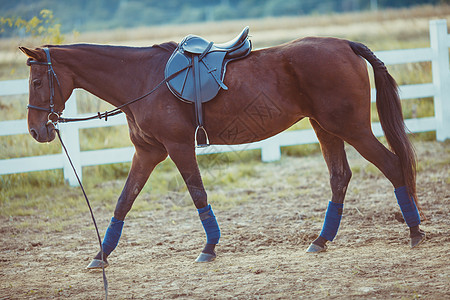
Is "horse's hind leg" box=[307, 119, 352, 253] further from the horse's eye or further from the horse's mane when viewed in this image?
the horse's eye

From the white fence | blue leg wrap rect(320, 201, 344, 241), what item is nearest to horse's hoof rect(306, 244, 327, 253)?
blue leg wrap rect(320, 201, 344, 241)

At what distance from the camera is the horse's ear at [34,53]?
13.6 ft

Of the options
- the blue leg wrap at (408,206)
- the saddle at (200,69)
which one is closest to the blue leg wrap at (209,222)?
the saddle at (200,69)

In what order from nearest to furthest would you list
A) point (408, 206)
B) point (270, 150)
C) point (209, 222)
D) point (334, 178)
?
point (408, 206), point (209, 222), point (334, 178), point (270, 150)

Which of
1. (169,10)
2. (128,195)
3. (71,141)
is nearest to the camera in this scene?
(128,195)

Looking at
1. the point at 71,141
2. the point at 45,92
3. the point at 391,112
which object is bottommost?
the point at 71,141

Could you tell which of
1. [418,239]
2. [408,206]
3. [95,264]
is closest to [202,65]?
[95,264]

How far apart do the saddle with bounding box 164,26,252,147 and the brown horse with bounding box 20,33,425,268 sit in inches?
3.1

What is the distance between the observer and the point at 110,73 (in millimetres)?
4473

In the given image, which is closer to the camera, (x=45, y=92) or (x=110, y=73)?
(x=45, y=92)

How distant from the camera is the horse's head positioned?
425cm

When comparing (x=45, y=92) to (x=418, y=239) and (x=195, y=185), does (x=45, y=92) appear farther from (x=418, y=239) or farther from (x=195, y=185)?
(x=418, y=239)

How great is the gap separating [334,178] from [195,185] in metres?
1.31

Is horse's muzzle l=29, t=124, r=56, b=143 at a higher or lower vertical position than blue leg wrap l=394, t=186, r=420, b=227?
higher
